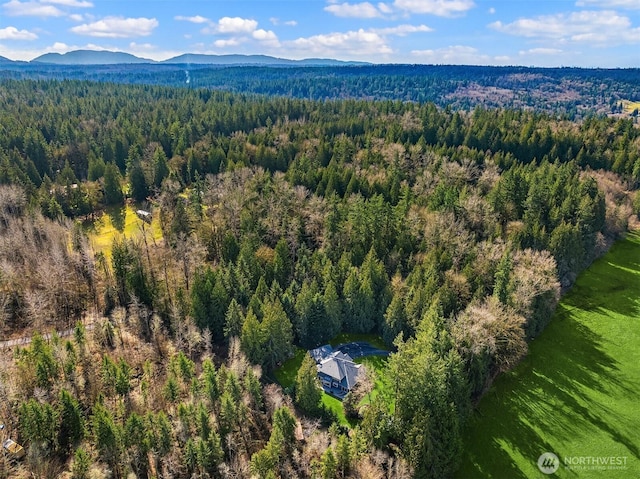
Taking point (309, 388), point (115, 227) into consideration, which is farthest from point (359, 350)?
point (115, 227)

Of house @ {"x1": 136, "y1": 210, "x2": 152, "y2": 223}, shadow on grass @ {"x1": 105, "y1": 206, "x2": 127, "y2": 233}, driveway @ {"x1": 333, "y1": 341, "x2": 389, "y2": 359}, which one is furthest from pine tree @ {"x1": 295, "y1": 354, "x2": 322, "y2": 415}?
shadow on grass @ {"x1": 105, "y1": 206, "x2": 127, "y2": 233}

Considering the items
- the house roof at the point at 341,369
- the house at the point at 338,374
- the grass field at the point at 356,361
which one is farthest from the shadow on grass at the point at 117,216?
the house at the point at 338,374

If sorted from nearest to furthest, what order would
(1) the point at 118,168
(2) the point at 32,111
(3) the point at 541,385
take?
(3) the point at 541,385 < (1) the point at 118,168 < (2) the point at 32,111

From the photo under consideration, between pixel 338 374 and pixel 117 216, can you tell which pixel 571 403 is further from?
pixel 117 216

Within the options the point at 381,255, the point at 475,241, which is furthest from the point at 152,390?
the point at 475,241

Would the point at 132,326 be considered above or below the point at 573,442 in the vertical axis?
above

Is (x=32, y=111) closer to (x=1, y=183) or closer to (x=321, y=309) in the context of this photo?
(x=1, y=183)
